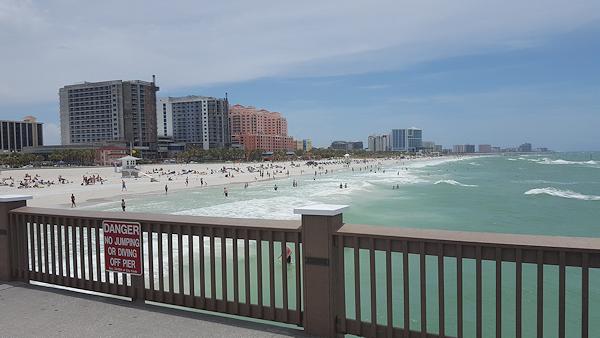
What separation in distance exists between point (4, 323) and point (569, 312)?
1181 centimetres

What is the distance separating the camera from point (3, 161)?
344 feet

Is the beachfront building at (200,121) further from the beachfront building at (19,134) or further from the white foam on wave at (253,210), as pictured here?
the white foam on wave at (253,210)

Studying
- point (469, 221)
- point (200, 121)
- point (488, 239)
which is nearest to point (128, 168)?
point (469, 221)

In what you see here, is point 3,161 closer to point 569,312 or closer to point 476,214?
point 476,214

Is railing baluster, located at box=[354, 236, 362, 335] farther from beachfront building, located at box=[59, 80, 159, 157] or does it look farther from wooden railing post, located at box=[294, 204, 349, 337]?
beachfront building, located at box=[59, 80, 159, 157]

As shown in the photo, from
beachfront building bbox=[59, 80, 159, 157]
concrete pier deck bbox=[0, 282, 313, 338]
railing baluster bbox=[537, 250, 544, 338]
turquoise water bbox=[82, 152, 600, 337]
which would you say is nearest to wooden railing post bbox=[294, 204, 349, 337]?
concrete pier deck bbox=[0, 282, 313, 338]

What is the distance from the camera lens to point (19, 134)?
6496 inches

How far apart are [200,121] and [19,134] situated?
7470cm

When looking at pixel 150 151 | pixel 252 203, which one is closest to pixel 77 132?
pixel 150 151

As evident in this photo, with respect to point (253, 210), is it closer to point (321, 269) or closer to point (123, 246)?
point (123, 246)

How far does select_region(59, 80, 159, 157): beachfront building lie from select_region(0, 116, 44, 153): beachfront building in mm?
26419

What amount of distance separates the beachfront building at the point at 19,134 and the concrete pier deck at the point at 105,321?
597ft

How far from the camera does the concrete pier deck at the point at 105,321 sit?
3.65m

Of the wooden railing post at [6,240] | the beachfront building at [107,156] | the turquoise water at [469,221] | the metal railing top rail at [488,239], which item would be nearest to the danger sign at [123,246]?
the wooden railing post at [6,240]
